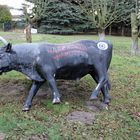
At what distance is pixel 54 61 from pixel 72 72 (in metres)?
0.44

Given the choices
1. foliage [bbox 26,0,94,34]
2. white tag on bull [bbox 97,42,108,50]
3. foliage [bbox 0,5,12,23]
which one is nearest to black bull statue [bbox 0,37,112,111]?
white tag on bull [bbox 97,42,108,50]

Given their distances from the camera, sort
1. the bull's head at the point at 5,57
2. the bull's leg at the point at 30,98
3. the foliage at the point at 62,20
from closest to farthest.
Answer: the bull's head at the point at 5,57
the bull's leg at the point at 30,98
the foliage at the point at 62,20

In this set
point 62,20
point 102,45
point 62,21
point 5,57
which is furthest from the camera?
point 62,21

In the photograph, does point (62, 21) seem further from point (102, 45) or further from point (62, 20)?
point (102, 45)

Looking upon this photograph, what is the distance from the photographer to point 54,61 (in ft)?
21.1

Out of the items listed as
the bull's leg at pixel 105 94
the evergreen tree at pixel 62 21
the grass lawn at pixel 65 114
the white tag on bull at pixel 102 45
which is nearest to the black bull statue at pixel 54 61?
the white tag on bull at pixel 102 45

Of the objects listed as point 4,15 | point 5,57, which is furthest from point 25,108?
point 4,15

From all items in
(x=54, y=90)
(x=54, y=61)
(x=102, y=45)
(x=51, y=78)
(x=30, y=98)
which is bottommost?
(x=30, y=98)

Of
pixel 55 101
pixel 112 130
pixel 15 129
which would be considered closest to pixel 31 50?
pixel 55 101

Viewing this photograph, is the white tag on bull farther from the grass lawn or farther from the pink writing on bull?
the grass lawn

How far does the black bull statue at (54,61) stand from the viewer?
250 inches

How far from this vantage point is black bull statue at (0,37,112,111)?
6362 millimetres

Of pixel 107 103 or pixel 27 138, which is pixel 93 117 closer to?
pixel 107 103

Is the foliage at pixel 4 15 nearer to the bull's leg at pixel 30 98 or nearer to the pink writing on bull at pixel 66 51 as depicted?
the pink writing on bull at pixel 66 51
